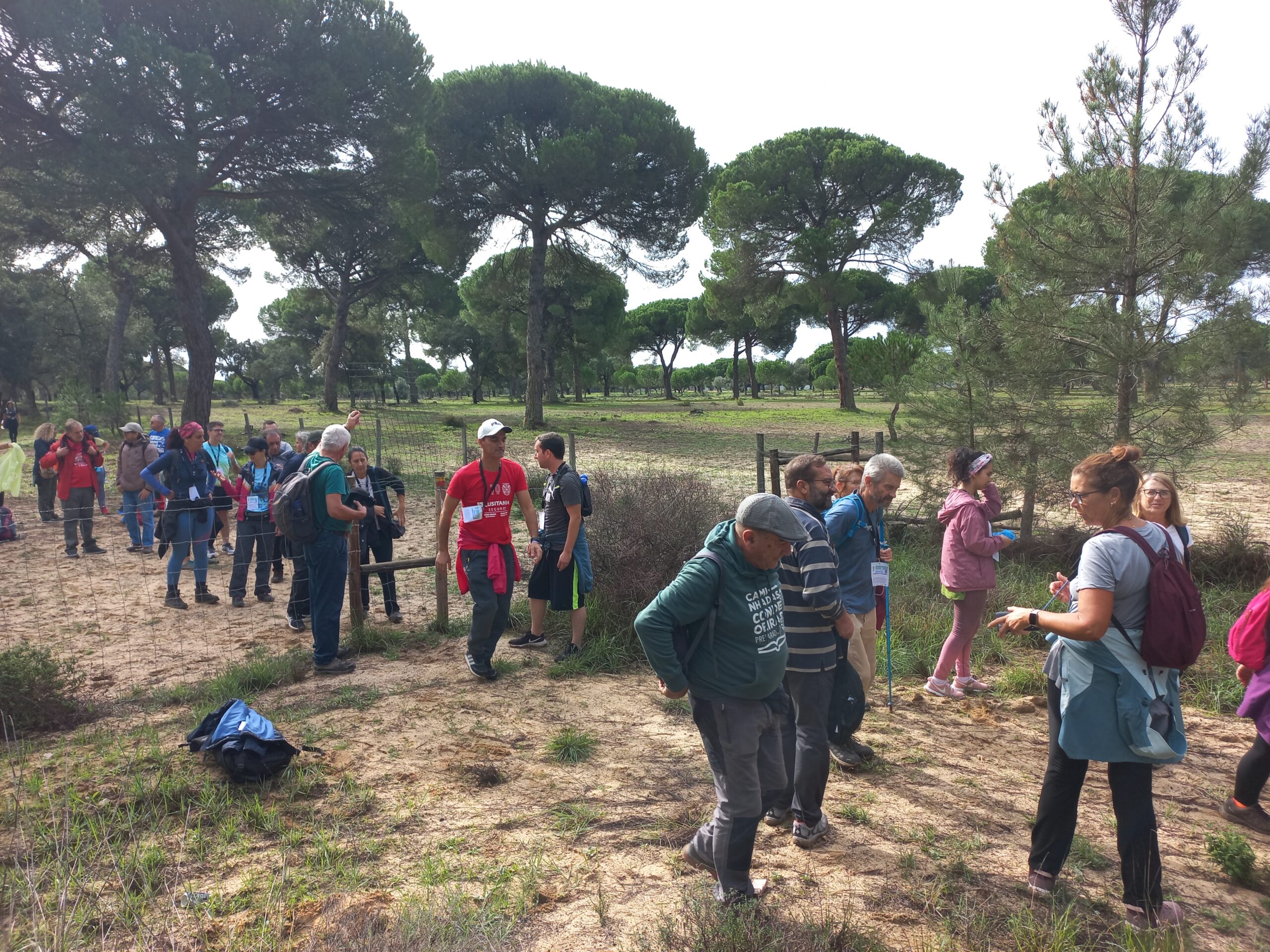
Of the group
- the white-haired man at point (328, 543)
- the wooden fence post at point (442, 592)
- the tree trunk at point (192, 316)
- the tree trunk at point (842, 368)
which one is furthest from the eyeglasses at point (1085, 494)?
the tree trunk at point (842, 368)

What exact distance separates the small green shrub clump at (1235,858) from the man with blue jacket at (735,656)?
7.05ft

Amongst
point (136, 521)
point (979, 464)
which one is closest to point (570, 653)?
point (979, 464)

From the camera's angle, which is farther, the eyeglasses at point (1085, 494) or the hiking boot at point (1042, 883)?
the hiking boot at point (1042, 883)

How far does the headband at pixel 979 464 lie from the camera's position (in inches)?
193

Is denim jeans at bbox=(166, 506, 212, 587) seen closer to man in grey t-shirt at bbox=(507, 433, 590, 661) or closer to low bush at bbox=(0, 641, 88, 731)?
low bush at bbox=(0, 641, 88, 731)

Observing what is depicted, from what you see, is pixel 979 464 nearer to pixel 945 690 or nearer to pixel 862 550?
pixel 862 550

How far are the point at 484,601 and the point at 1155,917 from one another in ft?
13.2

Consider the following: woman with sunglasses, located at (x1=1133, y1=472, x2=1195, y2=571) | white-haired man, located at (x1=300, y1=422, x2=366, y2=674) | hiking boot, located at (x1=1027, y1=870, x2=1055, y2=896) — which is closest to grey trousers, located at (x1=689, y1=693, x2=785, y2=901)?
hiking boot, located at (x1=1027, y1=870, x2=1055, y2=896)

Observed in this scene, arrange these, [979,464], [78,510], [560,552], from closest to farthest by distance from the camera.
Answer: [979,464] < [560,552] < [78,510]

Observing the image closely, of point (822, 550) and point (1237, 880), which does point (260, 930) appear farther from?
point (1237, 880)

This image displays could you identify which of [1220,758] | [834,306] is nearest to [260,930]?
[1220,758]

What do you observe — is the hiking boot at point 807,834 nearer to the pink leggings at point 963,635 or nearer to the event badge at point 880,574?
the event badge at point 880,574

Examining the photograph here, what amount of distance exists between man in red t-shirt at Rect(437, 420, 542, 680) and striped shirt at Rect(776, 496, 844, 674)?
2.37 meters

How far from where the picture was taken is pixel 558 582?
5930 mm
